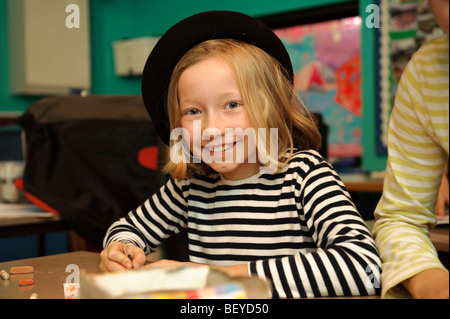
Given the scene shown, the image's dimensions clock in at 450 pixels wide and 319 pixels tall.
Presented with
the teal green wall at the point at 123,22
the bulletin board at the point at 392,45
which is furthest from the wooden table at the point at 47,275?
the teal green wall at the point at 123,22

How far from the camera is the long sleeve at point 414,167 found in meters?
0.66

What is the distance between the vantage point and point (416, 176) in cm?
72

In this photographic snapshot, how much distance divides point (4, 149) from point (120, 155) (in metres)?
1.01

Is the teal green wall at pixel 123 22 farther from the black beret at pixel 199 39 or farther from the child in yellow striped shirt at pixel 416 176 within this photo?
the child in yellow striped shirt at pixel 416 176

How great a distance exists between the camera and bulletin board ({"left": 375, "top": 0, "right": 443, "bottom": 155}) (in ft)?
9.75

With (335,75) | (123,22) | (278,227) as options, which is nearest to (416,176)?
(278,227)

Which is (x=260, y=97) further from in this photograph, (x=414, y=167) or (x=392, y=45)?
(x=392, y=45)

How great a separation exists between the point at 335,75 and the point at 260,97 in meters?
2.57

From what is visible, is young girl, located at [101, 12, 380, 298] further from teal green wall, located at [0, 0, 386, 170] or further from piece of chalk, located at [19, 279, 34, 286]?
teal green wall, located at [0, 0, 386, 170]

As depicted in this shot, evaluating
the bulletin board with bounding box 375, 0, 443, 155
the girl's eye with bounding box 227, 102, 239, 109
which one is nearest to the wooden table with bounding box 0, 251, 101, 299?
the girl's eye with bounding box 227, 102, 239, 109

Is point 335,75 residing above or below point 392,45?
below
